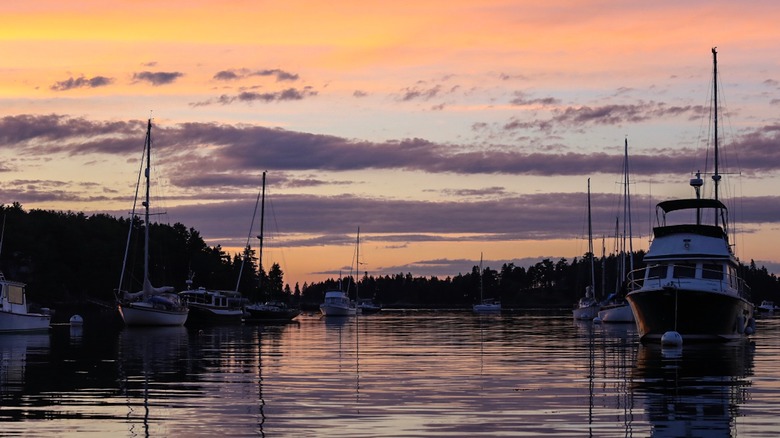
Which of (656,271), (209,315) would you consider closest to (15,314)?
(209,315)

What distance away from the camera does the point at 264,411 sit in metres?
25.5

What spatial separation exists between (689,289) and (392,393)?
29451 mm

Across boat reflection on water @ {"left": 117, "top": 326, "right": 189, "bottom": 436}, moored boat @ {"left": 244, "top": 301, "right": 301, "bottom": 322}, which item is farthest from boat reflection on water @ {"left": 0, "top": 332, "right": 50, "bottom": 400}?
moored boat @ {"left": 244, "top": 301, "right": 301, "bottom": 322}

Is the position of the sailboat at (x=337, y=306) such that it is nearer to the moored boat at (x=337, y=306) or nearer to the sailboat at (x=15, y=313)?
the moored boat at (x=337, y=306)

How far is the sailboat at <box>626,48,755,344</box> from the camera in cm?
5609

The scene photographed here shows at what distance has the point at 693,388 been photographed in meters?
30.9

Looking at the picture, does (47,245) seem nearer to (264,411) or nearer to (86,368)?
(86,368)

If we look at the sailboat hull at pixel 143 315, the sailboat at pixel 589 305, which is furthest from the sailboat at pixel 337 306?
the sailboat hull at pixel 143 315

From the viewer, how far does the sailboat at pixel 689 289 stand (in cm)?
5609

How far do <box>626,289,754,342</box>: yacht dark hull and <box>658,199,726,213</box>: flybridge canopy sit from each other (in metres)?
6.93

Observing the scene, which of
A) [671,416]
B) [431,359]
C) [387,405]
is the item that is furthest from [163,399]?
[431,359]

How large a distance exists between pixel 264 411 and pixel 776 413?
35.5 ft

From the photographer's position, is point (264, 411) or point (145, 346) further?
point (145, 346)

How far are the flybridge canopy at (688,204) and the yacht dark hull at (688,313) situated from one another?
6.93 metres
